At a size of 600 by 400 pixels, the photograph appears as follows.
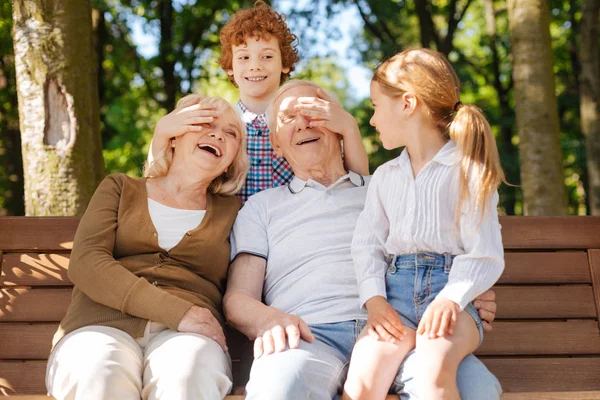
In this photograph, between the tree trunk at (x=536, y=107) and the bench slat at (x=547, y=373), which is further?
the tree trunk at (x=536, y=107)

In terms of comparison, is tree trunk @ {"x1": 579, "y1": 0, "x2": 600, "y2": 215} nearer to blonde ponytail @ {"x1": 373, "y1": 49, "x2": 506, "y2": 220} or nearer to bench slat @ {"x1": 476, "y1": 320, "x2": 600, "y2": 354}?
bench slat @ {"x1": 476, "y1": 320, "x2": 600, "y2": 354}

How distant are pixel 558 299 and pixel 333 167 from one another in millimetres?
1201

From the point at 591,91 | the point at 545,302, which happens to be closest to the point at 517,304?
the point at 545,302

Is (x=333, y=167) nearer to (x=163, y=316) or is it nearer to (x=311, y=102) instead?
(x=311, y=102)

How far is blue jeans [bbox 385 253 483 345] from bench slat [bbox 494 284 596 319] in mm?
756

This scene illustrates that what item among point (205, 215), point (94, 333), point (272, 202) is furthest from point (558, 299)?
point (94, 333)

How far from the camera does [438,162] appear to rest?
2635mm

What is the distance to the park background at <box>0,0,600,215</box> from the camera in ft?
12.8

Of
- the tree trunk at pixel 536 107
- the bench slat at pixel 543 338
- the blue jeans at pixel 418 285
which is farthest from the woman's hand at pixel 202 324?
the tree trunk at pixel 536 107

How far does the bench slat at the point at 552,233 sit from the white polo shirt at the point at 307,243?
2.52 ft

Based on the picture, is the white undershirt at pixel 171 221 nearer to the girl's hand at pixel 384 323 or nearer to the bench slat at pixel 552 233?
the girl's hand at pixel 384 323

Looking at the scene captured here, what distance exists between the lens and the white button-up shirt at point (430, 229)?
243 centimetres

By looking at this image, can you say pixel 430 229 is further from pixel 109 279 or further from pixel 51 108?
pixel 51 108

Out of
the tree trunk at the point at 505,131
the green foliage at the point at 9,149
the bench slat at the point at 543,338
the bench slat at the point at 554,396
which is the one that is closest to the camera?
the bench slat at the point at 554,396
